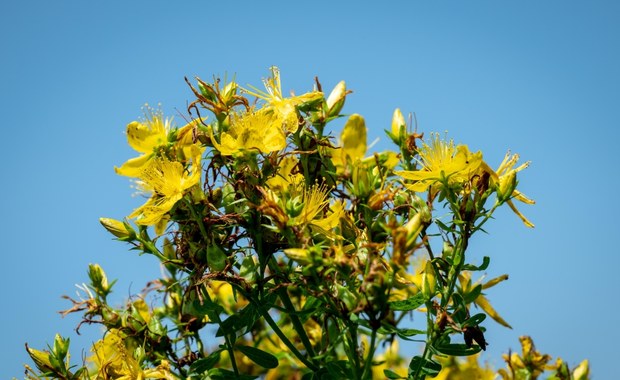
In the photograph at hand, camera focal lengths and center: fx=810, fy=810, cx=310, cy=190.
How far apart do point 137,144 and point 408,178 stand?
3.33 ft

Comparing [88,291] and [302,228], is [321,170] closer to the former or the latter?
[302,228]

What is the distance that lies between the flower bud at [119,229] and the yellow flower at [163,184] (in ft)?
0.20

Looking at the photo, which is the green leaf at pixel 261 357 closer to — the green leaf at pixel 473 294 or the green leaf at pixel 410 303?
the green leaf at pixel 410 303

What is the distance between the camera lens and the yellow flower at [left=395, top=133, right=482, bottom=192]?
2.80 meters

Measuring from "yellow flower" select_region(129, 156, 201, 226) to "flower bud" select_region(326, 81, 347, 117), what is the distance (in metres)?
0.52

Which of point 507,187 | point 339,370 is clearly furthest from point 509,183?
point 339,370

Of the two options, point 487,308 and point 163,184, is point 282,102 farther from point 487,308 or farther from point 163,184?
point 487,308

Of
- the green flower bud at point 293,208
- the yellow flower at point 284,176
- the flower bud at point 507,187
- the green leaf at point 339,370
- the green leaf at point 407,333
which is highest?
the yellow flower at point 284,176

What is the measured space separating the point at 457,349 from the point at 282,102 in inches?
42.4

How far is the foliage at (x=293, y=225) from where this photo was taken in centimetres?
257

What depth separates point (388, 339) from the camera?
353 cm

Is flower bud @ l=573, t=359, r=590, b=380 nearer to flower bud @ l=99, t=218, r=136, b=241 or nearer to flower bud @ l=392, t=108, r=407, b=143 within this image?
flower bud @ l=392, t=108, r=407, b=143

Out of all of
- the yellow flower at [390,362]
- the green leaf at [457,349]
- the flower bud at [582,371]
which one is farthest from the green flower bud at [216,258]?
the flower bud at [582,371]

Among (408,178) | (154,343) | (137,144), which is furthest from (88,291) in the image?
(408,178)
